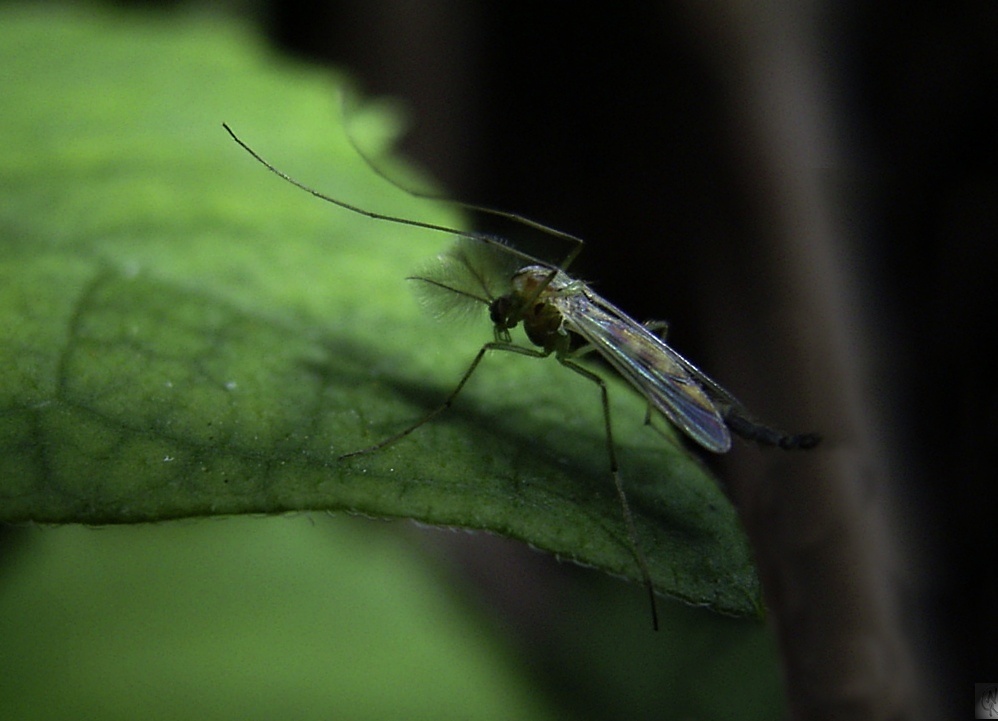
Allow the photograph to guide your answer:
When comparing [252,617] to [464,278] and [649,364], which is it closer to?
[464,278]

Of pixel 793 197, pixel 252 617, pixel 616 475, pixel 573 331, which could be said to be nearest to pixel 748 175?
pixel 793 197

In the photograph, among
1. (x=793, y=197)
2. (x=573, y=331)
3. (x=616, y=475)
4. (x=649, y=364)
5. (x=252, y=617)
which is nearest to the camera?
(x=616, y=475)

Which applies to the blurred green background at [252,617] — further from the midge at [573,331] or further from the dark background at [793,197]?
the dark background at [793,197]

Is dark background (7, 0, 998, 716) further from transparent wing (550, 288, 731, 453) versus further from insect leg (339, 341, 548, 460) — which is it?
insect leg (339, 341, 548, 460)

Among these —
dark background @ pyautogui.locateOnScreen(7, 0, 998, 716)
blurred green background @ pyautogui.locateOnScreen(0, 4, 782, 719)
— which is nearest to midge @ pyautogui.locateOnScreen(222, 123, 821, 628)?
dark background @ pyautogui.locateOnScreen(7, 0, 998, 716)

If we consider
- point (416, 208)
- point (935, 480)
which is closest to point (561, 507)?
point (416, 208)

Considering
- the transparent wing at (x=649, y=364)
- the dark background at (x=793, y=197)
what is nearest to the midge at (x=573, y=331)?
the transparent wing at (x=649, y=364)

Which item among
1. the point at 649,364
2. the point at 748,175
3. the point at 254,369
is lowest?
the point at 254,369
